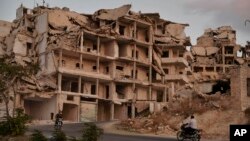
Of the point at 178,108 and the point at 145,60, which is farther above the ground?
the point at 145,60

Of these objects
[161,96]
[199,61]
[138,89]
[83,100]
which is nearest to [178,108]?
[83,100]

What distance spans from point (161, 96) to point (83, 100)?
660 inches

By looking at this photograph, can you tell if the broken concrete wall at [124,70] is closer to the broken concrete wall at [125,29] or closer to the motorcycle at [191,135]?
the broken concrete wall at [125,29]

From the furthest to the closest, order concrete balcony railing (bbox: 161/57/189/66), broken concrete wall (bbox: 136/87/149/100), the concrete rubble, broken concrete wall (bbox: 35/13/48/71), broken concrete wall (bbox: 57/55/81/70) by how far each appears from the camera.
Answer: concrete balcony railing (bbox: 161/57/189/66)
broken concrete wall (bbox: 136/87/149/100)
broken concrete wall (bbox: 57/55/81/70)
broken concrete wall (bbox: 35/13/48/71)
the concrete rubble

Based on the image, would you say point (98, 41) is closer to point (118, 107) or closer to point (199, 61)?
point (118, 107)

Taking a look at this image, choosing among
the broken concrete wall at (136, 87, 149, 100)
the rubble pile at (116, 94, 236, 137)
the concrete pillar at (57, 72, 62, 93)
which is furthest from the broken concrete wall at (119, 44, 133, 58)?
the rubble pile at (116, 94, 236, 137)

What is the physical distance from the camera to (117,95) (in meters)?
65.4

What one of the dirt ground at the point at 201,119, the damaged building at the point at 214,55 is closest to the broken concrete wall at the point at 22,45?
the dirt ground at the point at 201,119

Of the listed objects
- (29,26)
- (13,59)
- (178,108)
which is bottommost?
(178,108)

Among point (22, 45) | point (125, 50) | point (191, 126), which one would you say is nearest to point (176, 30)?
point (125, 50)

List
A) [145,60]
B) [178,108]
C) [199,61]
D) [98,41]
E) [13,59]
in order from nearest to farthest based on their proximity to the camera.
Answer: [178,108] < [13,59] < [98,41] < [145,60] < [199,61]

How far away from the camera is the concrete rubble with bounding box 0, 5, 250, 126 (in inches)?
2280

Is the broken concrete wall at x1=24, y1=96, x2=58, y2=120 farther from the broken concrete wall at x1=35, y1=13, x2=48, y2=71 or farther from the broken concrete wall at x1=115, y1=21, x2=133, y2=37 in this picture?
the broken concrete wall at x1=115, y1=21, x2=133, y2=37

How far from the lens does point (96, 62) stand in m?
64.8
